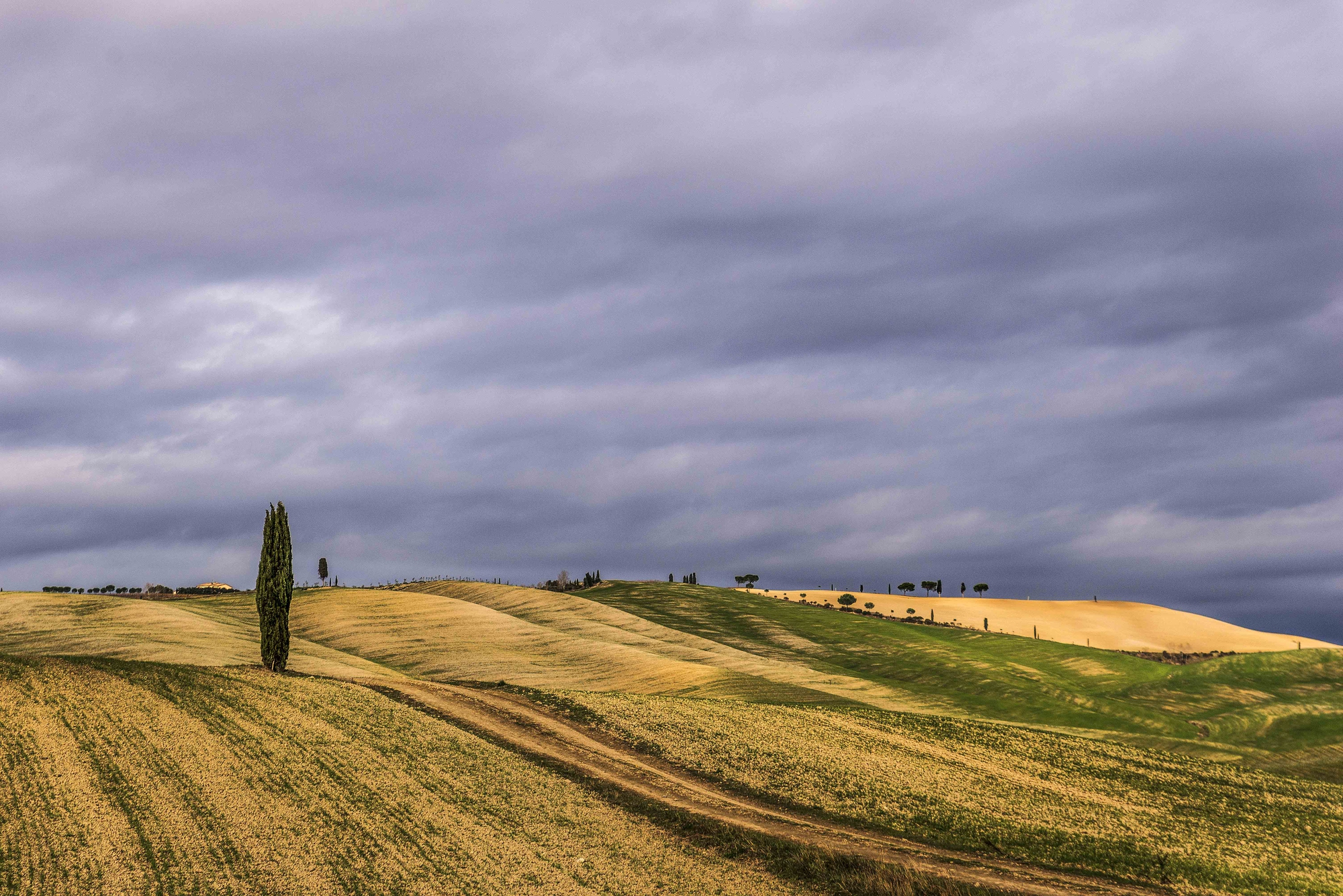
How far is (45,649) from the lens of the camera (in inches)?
2613

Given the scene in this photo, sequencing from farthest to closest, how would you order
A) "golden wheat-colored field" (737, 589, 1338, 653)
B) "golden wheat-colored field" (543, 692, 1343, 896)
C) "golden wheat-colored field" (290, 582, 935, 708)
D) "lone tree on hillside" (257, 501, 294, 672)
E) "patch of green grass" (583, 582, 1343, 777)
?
"golden wheat-colored field" (737, 589, 1338, 653), "patch of green grass" (583, 582, 1343, 777), "golden wheat-colored field" (290, 582, 935, 708), "lone tree on hillside" (257, 501, 294, 672), "golden wheat-colored field" (543, 692, 1343, 896)

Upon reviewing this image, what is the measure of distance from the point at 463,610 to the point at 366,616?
31.2ft

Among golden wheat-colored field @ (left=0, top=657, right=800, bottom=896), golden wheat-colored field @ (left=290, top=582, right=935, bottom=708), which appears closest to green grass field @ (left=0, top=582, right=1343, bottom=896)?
golden wheat-colored field @ (left=0, top=657, right=800, bottom=896)

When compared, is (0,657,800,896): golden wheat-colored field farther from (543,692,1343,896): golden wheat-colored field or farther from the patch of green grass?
the patch of green grass

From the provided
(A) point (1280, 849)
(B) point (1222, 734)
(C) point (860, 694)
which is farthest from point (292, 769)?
(B) point (1222, 734)

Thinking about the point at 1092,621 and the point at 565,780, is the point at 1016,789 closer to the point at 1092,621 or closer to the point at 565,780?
the point at 565,780

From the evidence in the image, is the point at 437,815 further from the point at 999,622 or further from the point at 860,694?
the point at 999,622

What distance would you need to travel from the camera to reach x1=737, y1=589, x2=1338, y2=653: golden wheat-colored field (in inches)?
5792

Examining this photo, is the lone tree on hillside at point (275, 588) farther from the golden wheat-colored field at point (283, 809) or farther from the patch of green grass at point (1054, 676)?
the patch of green grass at point (1054, 676)

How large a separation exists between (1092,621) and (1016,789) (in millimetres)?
130027

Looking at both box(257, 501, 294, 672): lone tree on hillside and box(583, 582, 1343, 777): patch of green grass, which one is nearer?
box(257, 501, 294, 672): lone tree on hillside

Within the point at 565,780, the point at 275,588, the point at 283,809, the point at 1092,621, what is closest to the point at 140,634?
the point at 275,588

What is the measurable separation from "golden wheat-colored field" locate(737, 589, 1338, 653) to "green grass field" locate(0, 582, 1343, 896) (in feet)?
195

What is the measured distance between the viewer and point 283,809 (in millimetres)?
34438
